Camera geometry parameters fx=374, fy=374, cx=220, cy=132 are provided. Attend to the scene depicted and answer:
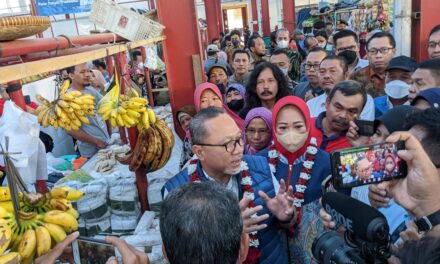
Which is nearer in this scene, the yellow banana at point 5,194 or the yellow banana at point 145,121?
the yellow banana at point 5,194

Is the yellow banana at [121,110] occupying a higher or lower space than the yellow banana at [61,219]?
higher

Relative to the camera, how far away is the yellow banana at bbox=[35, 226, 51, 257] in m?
1.23

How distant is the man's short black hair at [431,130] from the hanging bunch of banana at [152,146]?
62.3 inches

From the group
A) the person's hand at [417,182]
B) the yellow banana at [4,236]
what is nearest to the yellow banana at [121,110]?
the yellow banana at [4,236]

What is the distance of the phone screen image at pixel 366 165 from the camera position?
4.17ft

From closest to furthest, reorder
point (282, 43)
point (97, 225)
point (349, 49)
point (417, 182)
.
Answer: point (417, 182) → point (97, 225) → point (349, 49) → point (282, 43)

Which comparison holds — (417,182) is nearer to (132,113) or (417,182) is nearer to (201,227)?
(201,227)

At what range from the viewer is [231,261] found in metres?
1.12

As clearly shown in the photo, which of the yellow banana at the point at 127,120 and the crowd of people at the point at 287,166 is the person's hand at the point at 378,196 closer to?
the crowd of people at the point at 287,166

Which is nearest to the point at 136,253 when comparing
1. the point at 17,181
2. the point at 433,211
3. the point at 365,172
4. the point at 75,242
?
the point at 75,242

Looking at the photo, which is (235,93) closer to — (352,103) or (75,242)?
(352,103)

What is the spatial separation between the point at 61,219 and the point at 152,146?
1.18 m

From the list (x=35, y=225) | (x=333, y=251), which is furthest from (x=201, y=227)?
(x=35, y=225)

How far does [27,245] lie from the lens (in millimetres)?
1189
